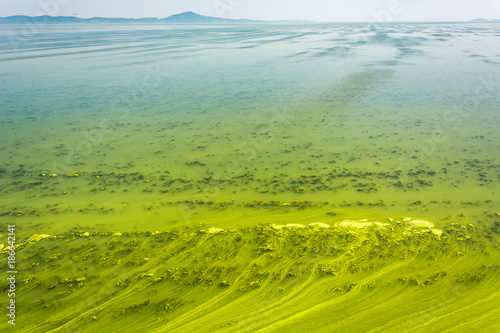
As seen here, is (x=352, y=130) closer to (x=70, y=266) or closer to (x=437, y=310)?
(x=437, y=310)

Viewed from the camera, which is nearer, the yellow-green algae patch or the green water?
the yellow-green algae patch

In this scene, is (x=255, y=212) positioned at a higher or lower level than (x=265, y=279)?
higher

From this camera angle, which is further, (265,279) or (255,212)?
(255,212)

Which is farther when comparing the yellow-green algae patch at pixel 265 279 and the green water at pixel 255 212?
the green water at pixel 255 212
